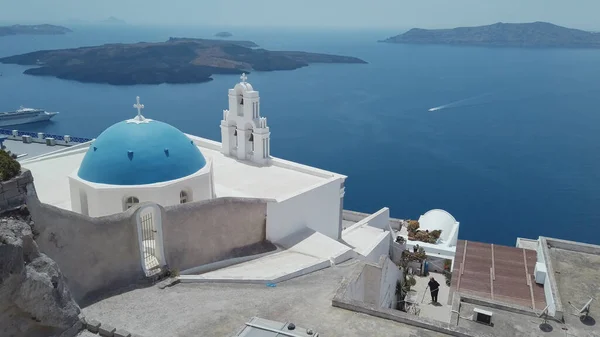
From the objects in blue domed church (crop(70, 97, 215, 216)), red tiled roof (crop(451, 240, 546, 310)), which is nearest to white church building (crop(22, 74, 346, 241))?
blue domed church (crop(70, 97, 215, 216))

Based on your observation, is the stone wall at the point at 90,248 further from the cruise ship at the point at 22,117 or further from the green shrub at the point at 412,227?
the cruise ship at the point at 22,117

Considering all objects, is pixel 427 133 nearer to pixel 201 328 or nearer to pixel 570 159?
pixel 570 159

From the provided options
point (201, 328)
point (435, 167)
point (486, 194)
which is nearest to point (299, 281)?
point (201, 328)

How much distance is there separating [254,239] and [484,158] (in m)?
38.4

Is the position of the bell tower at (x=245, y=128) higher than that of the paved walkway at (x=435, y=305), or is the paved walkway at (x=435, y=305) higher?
the bell tower at (x=245, y=128)

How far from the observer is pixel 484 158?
154 ft

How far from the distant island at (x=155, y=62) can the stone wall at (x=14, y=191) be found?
3629 inches

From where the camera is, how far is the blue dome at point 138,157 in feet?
41.8

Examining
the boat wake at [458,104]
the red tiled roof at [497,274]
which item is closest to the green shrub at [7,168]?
the red tiled roof at [497,274]

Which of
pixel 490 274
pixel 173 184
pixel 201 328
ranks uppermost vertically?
pixel 173 184

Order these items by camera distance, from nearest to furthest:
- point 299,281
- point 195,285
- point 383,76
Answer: point 195,285 → point 299,281 → point 383,76

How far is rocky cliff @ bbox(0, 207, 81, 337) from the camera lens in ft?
20.5

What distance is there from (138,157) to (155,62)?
10942cm

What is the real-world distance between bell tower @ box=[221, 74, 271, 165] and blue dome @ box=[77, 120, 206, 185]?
14.5ft
